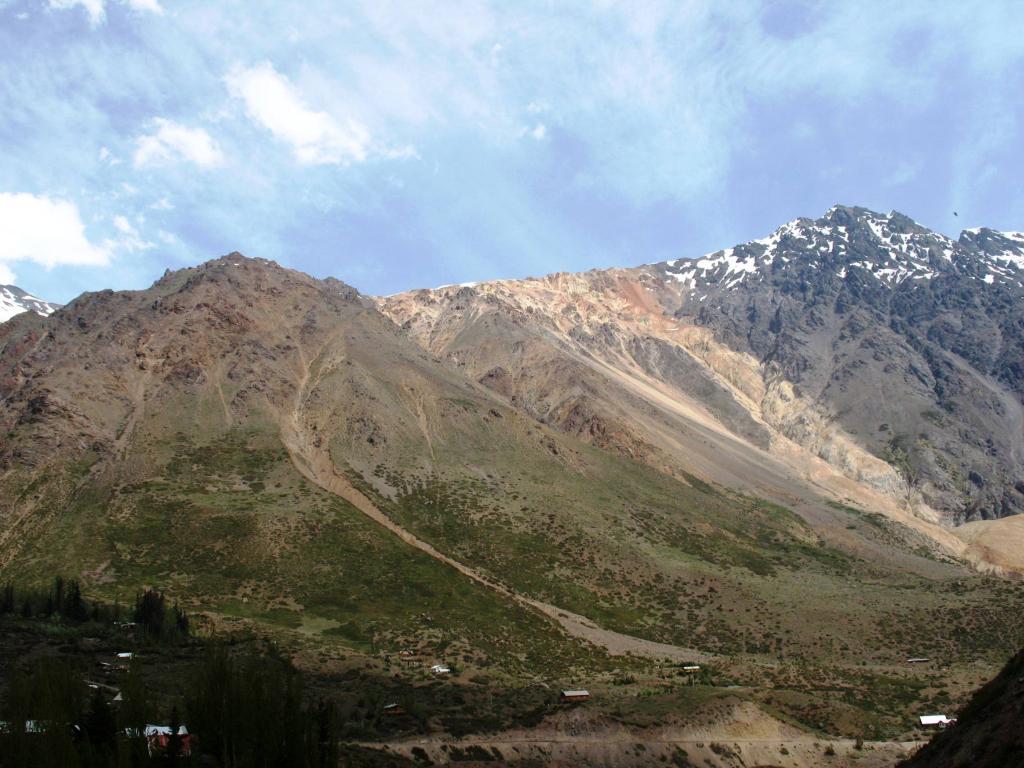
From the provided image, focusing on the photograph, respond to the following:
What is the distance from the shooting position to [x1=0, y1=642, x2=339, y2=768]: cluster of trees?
103 ft

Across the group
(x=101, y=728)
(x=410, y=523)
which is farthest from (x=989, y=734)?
(x=410, y=523)

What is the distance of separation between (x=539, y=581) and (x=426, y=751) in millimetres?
60808

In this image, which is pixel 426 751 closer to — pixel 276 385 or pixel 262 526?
pixel 262 526

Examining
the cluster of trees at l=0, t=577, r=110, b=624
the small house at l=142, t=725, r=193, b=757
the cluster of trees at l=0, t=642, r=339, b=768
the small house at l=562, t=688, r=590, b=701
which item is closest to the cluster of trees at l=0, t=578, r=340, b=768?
the cluster of trees at l=0, t=642, r=339, b=768

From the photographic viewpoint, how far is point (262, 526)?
112 m

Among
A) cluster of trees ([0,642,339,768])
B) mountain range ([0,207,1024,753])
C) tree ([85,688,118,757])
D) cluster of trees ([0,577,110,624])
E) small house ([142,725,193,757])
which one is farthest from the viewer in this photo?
mountain range ([0,207,1024,753])

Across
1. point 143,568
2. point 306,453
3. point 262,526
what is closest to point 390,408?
point 306,453

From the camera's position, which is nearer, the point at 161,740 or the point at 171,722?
the point at 161,740

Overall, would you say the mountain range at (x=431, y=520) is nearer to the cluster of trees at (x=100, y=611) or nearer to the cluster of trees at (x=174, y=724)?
the cluster of trees at (x=100, y=611)

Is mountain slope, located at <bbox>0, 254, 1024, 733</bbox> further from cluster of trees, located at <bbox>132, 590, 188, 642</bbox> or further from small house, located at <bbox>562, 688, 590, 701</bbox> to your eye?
small house, located at <bbox>562, 688, 590, 701</bbox>

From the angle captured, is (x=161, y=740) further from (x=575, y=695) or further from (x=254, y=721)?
(x=575, y=695)

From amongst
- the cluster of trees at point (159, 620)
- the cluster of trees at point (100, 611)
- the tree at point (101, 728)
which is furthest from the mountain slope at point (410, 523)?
the tree at point (101, 728)

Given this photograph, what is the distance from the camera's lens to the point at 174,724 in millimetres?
35781

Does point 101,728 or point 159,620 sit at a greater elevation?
point 101,728
